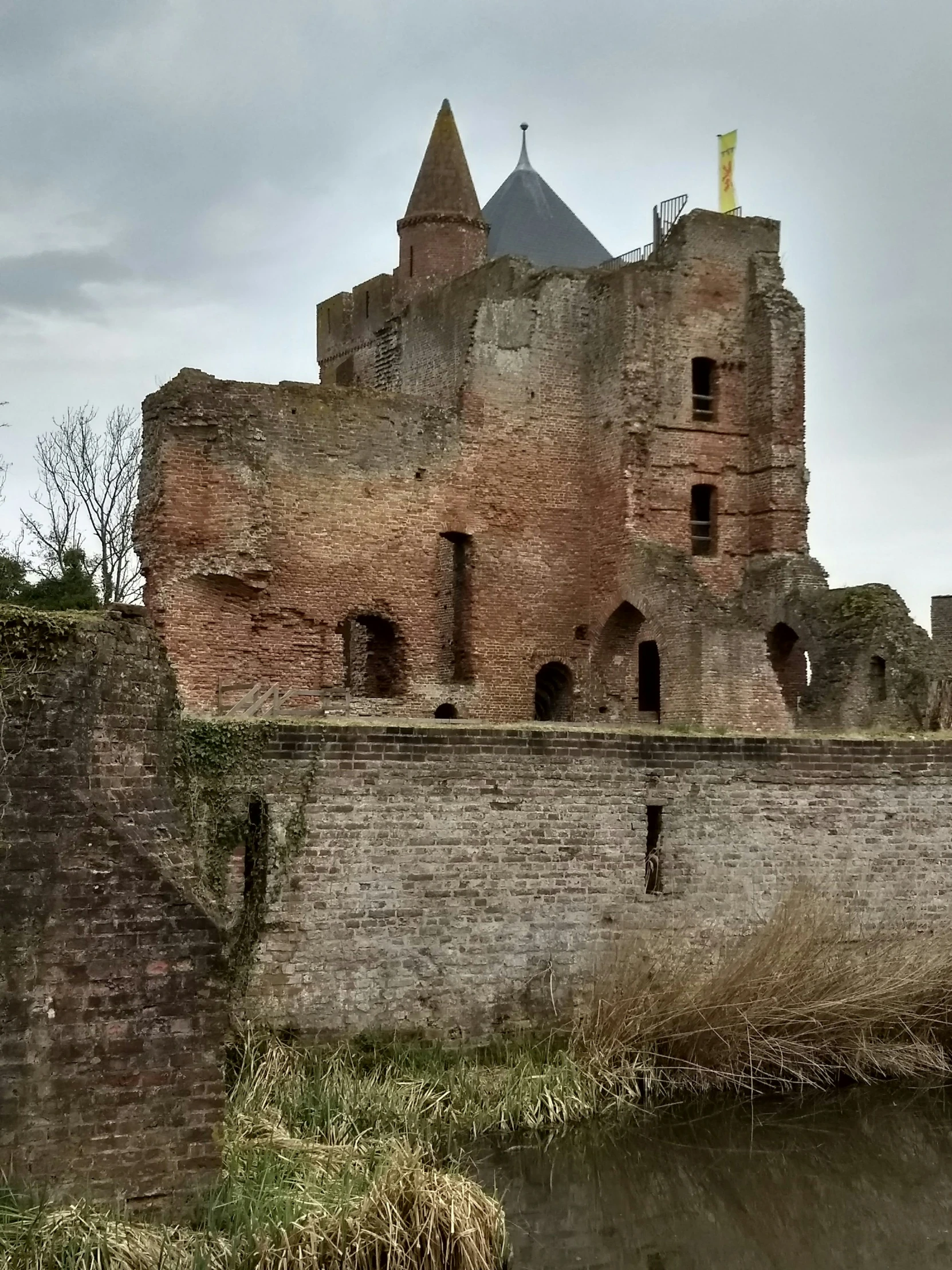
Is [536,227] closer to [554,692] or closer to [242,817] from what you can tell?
[554,692]

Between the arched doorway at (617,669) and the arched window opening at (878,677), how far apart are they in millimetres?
3619

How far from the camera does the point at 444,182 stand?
28.3m

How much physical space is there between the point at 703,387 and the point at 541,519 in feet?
11.2

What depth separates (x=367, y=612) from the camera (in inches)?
802

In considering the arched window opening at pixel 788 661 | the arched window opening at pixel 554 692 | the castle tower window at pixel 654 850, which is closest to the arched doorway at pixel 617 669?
the arched window opening at pixel 554 692

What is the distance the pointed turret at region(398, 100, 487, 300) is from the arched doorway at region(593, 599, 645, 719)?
28.5ft

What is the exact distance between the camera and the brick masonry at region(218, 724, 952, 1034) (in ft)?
36.3

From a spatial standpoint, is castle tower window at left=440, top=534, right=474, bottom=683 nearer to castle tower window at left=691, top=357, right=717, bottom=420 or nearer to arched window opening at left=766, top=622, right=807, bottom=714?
castle tower window at left=691, top=357, right=717, bottom=420

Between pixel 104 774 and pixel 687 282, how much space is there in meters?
16.3

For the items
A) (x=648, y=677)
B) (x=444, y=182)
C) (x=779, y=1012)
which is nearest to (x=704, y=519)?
(x=648, y=677)

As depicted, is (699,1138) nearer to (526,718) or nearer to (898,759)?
(898,759)

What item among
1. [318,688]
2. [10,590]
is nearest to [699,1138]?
[318,688]

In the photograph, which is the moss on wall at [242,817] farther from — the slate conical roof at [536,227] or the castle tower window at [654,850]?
the slate conical roof at [536,227]

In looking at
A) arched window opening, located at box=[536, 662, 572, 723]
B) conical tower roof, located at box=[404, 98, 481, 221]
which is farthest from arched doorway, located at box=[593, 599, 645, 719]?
conical tower roof, located at box=[404, 98, 481, 221]
